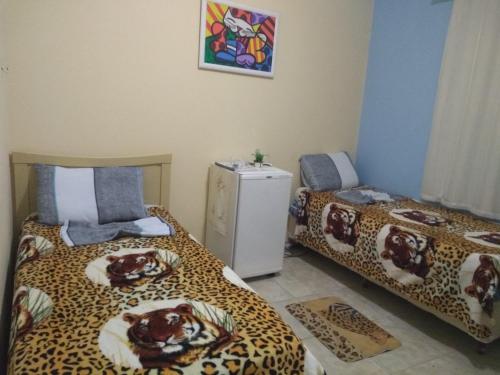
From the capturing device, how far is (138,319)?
1260 millimetres

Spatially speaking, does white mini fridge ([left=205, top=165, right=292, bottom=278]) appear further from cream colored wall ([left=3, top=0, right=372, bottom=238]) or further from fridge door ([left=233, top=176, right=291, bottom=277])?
cream colored wall ([left=3, top=0, right=372, bottom=238])

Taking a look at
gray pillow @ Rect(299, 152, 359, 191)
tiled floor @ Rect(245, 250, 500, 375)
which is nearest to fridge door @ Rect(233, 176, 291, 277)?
tiled floor @ Rect(245, 250, 500, 375)

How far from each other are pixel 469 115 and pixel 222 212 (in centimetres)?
195

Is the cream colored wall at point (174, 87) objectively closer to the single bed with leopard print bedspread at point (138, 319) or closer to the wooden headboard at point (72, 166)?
the wooden headboard at point (72, 166)

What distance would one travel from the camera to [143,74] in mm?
2490

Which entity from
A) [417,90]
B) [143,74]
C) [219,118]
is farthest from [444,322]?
[143,74]

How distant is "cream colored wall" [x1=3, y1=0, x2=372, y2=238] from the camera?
7.23 ft

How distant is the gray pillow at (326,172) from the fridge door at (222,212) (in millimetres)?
891

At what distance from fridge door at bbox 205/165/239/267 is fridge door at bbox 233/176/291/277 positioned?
0.17ft

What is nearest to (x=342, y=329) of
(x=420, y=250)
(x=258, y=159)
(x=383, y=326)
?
(x=383, y=326)

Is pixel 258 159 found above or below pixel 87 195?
above

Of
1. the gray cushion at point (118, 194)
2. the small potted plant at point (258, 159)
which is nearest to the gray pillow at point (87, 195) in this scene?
the gray cushion at point (118, 194)

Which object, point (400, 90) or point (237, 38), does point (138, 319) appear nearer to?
point (237, 38)

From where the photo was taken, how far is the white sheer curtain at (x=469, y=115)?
8.26ft
